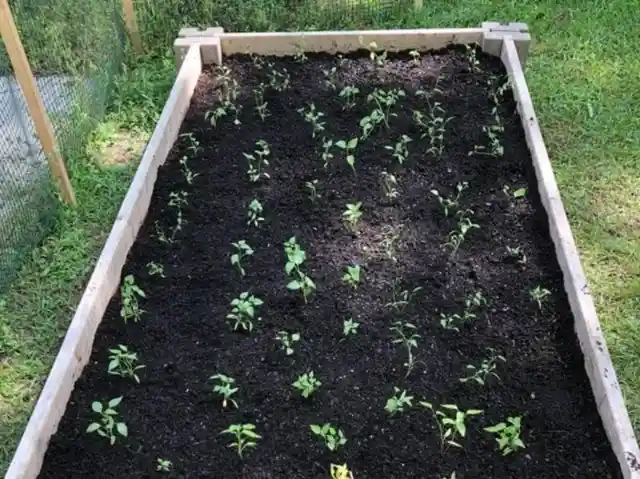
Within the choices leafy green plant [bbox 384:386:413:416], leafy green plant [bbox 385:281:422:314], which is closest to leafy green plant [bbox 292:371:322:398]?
leafy green plant [bbox 384:386:413:416]

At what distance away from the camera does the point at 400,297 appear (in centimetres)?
334

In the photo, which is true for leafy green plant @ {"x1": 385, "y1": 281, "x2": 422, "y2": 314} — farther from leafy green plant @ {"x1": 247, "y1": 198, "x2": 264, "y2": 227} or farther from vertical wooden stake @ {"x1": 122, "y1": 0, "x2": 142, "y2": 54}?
vertical wooden stake @ {"x1": 122, "y1": 0, "x2": 142, "y2": 54}

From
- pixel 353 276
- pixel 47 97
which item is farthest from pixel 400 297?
pixel 47 97

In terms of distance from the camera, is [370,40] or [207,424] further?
[370,40]

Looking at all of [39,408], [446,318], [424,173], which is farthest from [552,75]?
[39,408]

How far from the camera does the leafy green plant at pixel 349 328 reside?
3.14 metres

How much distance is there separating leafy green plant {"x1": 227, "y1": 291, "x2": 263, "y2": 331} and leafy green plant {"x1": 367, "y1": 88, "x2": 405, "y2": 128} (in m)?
1.52

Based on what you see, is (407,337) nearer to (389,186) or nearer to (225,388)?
(225,388)

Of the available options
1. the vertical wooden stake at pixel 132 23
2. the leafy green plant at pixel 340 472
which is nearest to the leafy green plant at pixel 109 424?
the leafy green plant at pixel 340 472

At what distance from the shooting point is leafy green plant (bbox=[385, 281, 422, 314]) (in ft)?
10.8

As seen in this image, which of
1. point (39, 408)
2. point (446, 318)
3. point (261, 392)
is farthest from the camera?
point (446, 318)

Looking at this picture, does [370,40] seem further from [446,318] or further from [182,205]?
[446,318]

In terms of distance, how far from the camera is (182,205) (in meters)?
3.84

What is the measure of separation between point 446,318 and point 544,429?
0.60 m
